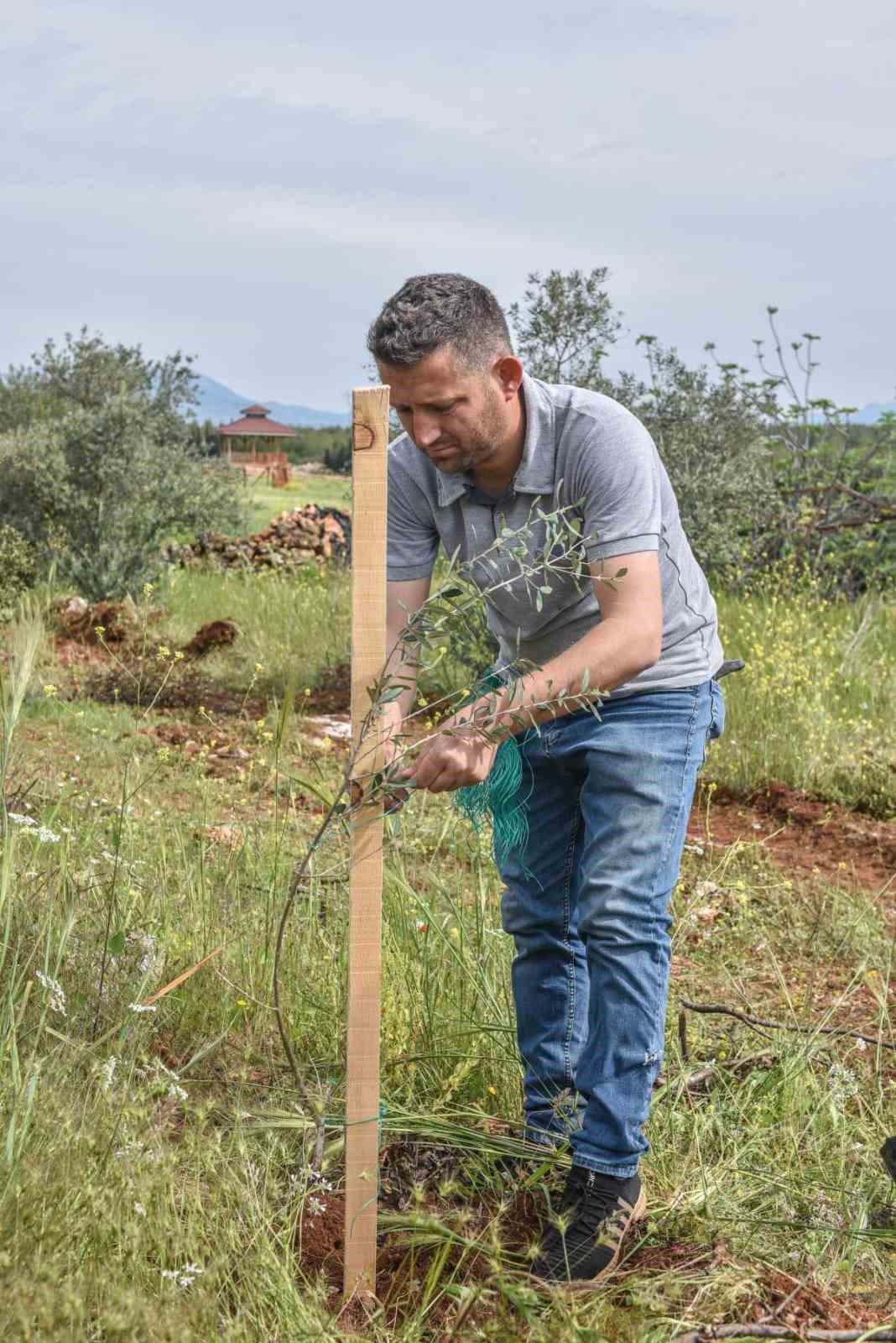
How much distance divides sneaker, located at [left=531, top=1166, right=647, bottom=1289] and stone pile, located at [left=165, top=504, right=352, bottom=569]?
399 inches

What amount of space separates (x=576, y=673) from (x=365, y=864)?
51 cm

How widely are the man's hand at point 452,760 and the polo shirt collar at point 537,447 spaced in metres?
0.61

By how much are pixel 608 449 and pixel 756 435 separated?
274 inches

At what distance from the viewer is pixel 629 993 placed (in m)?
2.64

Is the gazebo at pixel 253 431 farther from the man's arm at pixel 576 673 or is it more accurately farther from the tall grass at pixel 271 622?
the man's arm at pixel 576 673

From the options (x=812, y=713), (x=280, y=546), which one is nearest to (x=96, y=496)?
(x=280, y=546)

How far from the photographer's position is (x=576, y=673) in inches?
97.3

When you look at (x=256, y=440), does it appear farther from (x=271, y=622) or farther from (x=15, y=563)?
(x=271, y=622)

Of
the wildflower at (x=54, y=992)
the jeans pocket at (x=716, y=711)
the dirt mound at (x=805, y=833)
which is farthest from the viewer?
the dirt mound at (x=805, y=833)

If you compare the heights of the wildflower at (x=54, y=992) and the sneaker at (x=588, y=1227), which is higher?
the wildflower at (x=54, y=992)

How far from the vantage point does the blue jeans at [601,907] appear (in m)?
2.64

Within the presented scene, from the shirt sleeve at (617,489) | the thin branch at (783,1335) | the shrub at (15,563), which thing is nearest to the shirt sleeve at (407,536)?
the shirt sleeve at (617,489)

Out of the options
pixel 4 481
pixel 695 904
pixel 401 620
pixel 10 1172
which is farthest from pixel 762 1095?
pixel 4 481

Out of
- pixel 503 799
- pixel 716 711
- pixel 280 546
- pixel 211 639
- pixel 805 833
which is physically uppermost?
pixel 716 711
